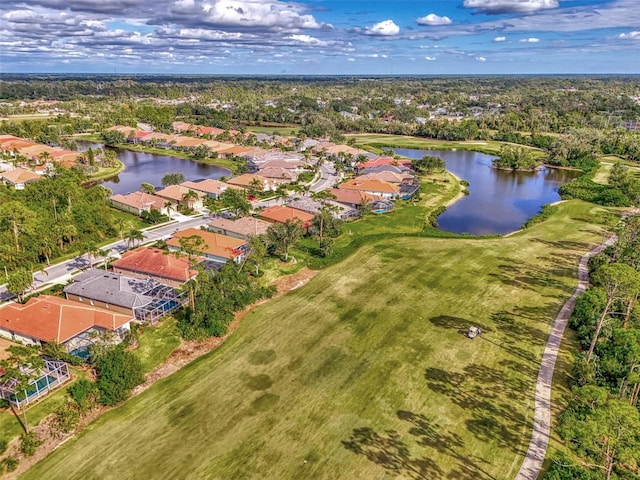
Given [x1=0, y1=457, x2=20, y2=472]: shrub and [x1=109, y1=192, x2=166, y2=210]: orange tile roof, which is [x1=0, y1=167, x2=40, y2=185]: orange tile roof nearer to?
[x1=109, y1=192, x2=166, y2=210]: orange tile roof

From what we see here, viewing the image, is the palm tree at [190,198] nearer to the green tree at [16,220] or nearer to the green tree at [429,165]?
the green tree at [16,220]

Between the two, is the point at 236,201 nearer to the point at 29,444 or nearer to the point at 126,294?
the point at 126,294

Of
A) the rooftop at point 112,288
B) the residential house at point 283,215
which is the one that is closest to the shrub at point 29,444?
the rooftop at point 112,288

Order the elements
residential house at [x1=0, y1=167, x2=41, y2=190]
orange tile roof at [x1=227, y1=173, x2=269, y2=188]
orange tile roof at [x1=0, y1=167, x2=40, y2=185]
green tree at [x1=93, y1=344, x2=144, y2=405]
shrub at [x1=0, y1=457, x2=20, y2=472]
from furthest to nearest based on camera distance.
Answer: orange tile roof at [x1=227, y1=173, x2=269, y2=188]
orange tile roof at [x1=0, y1=167, x2=40, y2=185]
residential house at [x1=0, y1=167, x2=41, y2=190]
green tree at [x1=93, y1=344, x2=144, y2=405]
shrub at [x1=0, y1=457, x2=20, y2=472]

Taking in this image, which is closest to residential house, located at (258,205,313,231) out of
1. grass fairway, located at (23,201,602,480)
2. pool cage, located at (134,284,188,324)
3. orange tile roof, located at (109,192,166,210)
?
grass fairway, located at (23,201,602,480)

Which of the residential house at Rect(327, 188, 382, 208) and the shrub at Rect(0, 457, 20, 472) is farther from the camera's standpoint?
the residential house at Rect(327, 188, 382, 208)

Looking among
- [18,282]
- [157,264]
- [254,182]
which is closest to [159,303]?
[157,264]

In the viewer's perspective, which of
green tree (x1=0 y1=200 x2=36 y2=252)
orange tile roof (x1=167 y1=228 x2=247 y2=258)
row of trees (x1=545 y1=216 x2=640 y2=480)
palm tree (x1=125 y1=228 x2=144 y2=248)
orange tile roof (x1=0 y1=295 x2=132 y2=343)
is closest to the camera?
row of trees (x1=545 y1=216 x2=640 y2=480)
